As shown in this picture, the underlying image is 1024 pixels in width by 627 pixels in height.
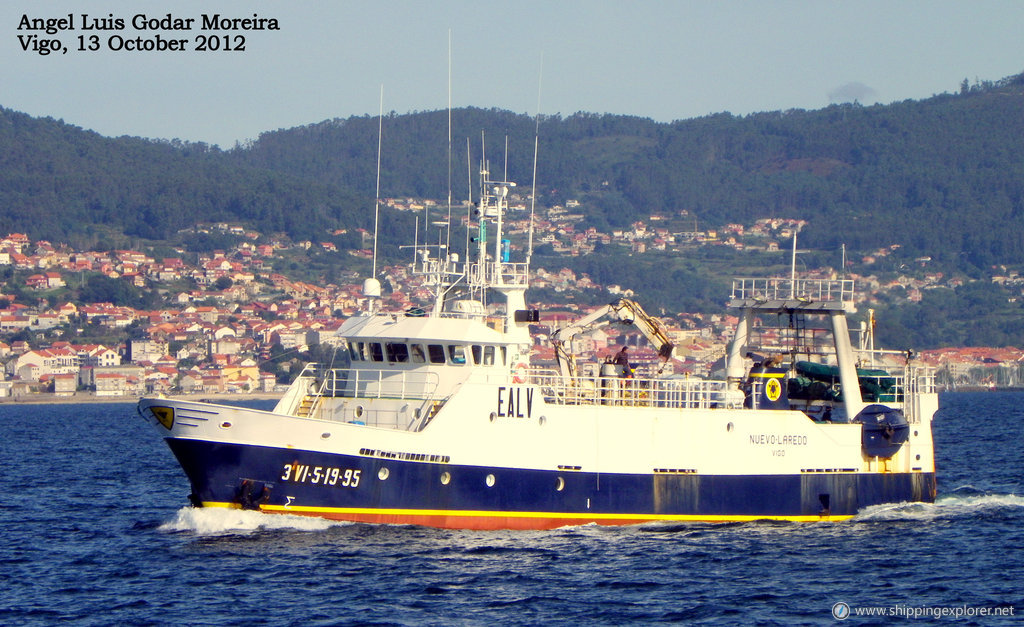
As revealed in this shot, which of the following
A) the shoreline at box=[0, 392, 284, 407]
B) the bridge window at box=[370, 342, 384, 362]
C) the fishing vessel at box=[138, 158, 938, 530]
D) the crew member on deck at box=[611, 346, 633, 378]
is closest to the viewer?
the fishing vessel at box=[138, 158, 938, 530]

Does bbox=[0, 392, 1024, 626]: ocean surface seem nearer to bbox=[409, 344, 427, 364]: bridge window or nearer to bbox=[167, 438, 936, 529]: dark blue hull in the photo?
bbox=[167, 438, 936, 529]: dark blue hull

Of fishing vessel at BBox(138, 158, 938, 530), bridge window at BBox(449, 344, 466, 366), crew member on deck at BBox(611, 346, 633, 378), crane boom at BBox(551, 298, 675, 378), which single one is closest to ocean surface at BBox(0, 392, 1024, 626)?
fishing vessel at BBox(138, 158, 938, 530)

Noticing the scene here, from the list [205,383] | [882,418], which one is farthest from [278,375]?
[882,418]

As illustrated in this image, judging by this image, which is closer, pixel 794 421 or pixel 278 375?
pixel 794 421

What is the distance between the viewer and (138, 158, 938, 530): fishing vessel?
24.2 m

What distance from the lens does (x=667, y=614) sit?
66.9ft

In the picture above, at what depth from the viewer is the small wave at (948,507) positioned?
2941cm

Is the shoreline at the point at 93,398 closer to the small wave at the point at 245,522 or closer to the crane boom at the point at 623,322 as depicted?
the crane boom at the point at 623,322

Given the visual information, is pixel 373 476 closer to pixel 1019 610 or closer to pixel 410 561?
pixel 410 561

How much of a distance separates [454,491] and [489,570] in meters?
2.68

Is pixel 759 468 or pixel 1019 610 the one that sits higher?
pixel 759 468

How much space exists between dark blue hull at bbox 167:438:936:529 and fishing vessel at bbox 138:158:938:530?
3 centimetres

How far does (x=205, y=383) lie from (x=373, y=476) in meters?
97.1

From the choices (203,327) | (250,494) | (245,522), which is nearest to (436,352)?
(250,494)
